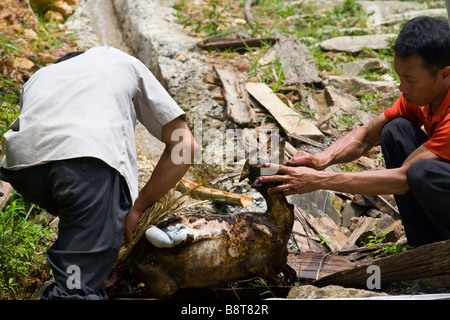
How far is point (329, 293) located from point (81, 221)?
1667 millimetres

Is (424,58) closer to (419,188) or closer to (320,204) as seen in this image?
(419,188)

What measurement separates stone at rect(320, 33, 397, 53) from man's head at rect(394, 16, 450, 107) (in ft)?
15.2

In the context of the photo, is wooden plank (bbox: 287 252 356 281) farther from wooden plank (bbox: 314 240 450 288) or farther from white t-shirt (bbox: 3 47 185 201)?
white t-shirt (bbox: 3 47 185 201)

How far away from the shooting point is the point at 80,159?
3.05 metres

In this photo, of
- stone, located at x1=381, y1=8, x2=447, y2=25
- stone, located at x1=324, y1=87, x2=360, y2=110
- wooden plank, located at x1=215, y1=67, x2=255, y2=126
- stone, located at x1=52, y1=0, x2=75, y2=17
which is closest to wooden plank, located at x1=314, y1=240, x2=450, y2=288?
wooden plank, located at x1=215, y1=67, x2=255, y2=126

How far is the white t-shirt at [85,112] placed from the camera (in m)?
3.04

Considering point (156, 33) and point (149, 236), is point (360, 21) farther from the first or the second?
point (149, 236)

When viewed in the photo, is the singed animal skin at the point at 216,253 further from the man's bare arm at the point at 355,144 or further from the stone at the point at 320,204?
the stone at the point at 320,204

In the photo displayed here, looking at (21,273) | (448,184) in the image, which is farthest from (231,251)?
(21,273)

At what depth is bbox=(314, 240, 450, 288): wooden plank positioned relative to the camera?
323cm

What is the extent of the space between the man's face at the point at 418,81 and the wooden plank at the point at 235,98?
8.86ft

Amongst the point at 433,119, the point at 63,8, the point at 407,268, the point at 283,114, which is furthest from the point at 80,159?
the point at 63,8

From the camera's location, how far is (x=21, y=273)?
4.25m
